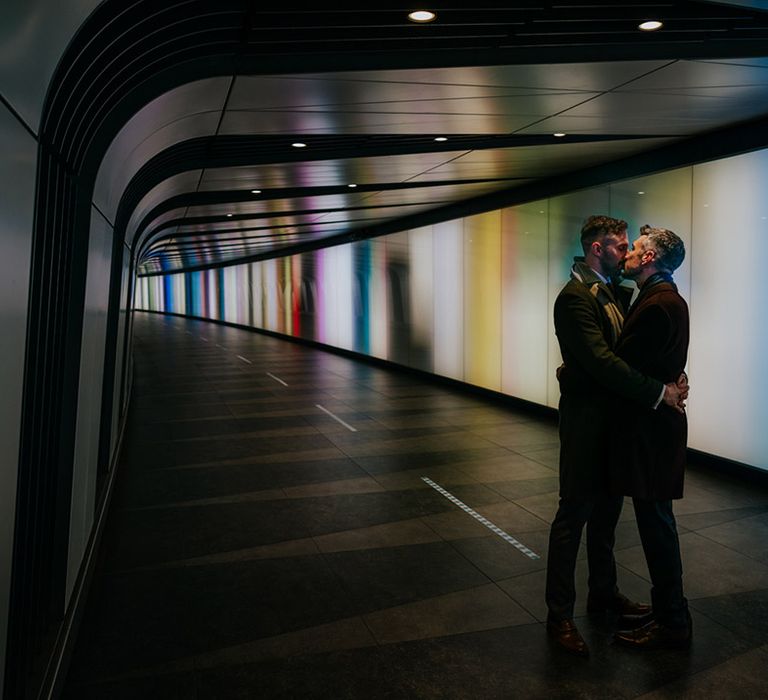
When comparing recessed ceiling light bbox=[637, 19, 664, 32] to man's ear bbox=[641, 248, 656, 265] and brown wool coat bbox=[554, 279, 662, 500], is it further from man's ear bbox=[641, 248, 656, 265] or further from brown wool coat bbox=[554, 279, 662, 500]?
brown wool coat bbox=[554, 279, 662, 500]

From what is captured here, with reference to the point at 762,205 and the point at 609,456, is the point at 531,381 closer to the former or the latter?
the point at 762,205

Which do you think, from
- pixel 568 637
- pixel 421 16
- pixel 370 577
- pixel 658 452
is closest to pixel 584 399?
pixel 658 452

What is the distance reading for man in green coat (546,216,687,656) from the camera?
12.4ft

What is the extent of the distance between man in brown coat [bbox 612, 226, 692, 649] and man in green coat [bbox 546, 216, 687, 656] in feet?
0.35

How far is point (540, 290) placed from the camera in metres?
10.9

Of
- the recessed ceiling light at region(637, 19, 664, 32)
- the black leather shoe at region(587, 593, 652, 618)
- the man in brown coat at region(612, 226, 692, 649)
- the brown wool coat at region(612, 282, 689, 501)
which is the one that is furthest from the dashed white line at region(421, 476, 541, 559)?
the recessed ceiling light at region(637, 19, 664, 32)

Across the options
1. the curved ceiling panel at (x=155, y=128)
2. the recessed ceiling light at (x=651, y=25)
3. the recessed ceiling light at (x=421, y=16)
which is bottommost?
the curved ceiling panel at (x=155, y=128)

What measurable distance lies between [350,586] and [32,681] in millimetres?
2135

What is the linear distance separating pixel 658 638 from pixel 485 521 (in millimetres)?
2191

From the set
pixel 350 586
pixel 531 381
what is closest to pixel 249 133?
pixel 350 586

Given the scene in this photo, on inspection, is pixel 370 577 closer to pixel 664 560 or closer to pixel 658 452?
pixel 664 560

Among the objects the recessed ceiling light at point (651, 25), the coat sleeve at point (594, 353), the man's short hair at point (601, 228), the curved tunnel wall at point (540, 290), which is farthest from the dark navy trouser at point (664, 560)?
the curved tunnel wall at point (540, 290)

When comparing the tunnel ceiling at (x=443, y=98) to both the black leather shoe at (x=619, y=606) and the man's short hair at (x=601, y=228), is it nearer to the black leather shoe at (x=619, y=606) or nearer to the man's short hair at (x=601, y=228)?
the man's short hair at (x=601, y=228)

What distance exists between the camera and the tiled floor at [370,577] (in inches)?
140
